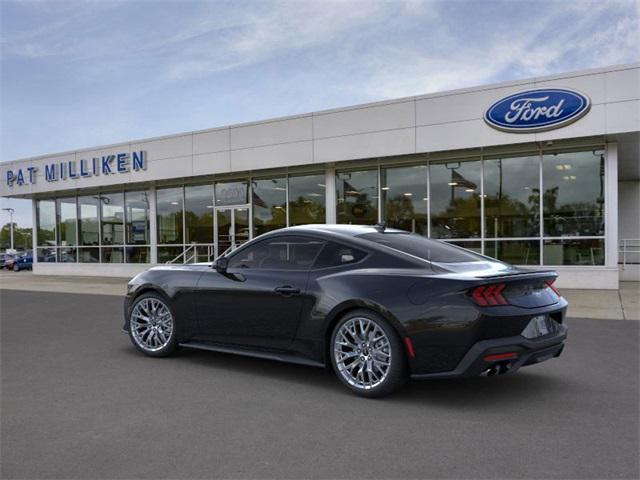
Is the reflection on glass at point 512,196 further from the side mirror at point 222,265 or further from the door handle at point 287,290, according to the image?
the door handle at point 287,290

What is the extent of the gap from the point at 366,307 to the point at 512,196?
11133 millimetres

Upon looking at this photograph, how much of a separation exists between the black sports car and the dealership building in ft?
30.8

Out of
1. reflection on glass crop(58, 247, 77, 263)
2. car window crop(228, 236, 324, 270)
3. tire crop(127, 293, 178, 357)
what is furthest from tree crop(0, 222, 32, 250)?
car window crop(228, 236, 324, 270)

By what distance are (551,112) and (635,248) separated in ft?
27.6

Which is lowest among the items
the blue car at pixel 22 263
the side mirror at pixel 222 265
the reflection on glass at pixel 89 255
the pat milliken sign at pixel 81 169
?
the blue car at pixel 22 263

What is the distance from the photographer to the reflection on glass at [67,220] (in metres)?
24.1

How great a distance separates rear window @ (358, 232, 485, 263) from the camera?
4950 mm

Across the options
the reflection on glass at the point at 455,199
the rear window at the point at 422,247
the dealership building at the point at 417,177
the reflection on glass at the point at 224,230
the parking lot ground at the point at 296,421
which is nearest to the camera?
the parking lot ground at the point at 296,421

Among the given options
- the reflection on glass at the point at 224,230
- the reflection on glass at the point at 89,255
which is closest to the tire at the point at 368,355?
the reflection on glass at the point at 224,230

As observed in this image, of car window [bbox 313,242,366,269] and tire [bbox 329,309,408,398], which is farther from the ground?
car window [bbox 313,242,366,269]

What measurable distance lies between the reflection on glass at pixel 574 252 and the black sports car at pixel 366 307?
965 centimetres

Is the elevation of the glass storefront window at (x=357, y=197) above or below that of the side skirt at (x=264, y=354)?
above

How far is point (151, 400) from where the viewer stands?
462 centimetres

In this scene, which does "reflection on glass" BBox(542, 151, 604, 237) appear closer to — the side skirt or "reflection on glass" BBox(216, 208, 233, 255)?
"reflection on glass" BBox(216, 208, 233, 255)
